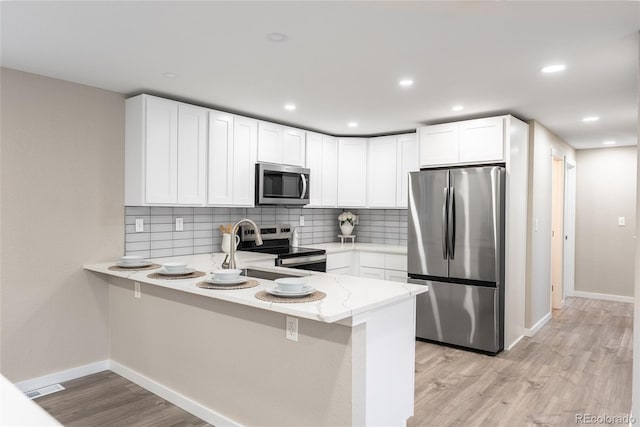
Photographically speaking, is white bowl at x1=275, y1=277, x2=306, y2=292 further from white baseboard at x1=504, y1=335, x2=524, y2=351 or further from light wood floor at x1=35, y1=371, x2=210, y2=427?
white baseboard at x1=504, y1=335, x2=524, y2=351

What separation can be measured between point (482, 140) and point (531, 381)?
2187mm

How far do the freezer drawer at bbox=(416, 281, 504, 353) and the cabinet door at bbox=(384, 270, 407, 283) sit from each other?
0.47 m

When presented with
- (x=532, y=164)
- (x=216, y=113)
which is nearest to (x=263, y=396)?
(x=216, y=113)

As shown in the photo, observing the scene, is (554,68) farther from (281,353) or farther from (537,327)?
(537,327)

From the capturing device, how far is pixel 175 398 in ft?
9.25

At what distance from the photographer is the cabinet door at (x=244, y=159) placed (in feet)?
13.3

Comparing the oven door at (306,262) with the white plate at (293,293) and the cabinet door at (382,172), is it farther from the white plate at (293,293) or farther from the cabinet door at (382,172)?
the white plate at (293,293)

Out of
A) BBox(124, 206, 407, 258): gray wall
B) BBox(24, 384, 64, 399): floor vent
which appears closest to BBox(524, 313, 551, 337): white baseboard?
BBox(124, 206, 407, 258): gray wall

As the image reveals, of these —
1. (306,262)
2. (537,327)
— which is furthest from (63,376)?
(537,327)

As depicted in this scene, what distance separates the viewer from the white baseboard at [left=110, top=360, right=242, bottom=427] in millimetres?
2547

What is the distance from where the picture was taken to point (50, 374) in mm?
3148

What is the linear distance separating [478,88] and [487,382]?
2314mm

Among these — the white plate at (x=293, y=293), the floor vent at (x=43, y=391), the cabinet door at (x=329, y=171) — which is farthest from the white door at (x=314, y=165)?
the floor vent at (x=43, y=391)

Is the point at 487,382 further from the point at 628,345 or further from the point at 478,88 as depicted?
the point at 478,88
